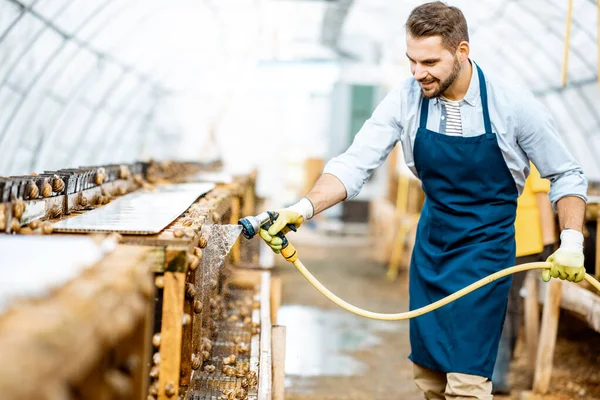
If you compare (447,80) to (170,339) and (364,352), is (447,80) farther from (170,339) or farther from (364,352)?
(364,352)

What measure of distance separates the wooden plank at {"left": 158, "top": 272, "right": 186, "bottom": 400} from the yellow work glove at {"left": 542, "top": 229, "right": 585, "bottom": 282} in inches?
60.4

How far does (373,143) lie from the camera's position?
302 cm

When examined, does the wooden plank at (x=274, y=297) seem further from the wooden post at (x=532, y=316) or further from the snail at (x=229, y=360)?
the wooden post at (x=532, y=316)

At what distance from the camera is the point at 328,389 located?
15.0 ft

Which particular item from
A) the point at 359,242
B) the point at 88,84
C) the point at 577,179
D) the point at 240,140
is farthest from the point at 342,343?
the point at 240,140

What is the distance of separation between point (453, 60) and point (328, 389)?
2.61m

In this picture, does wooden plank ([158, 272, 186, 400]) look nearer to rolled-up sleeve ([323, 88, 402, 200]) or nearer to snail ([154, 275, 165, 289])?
snail ([154, 275, 165, 289])

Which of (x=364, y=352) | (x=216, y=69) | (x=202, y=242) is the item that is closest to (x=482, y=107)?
(x=202, y=242)

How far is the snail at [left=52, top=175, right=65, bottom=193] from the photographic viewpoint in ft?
8.26

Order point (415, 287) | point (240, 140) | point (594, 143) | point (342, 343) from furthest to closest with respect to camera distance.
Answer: point (240, 140)
point (594, 143)
point (342, 343)
point (415, 287)

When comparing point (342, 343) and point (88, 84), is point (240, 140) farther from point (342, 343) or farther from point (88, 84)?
point (342, 343)

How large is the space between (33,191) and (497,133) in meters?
1.82

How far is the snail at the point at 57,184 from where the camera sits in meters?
2.52

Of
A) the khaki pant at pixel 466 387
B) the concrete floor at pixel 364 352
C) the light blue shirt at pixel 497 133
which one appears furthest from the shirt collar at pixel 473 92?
the concrete floor at pixel 364 352
